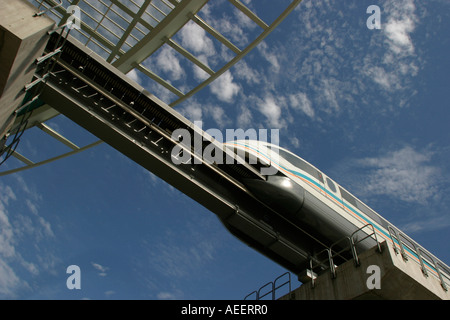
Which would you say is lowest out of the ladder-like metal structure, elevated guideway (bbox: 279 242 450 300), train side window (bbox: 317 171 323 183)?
elevated guideway (bbox: 279 242 450 300)

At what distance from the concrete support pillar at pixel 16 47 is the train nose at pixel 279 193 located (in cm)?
671

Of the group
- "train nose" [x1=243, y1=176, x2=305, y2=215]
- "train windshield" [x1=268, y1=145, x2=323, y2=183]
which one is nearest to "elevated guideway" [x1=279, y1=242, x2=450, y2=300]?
"train nose" [x1=243, y1=176, x2=305, y2=215]

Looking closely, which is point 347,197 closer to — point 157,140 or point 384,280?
point 384,280

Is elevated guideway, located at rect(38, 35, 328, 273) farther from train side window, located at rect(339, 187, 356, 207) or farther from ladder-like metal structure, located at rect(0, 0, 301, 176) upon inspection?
ladder-like metal structure, located at rect(0, 0, 301, 176)

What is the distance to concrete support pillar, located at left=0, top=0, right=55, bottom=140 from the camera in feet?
21.6

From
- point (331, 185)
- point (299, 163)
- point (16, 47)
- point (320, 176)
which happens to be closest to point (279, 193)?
point (299, 163)

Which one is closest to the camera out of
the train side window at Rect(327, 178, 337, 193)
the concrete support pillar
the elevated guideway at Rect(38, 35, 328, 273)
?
the concrete support pillar

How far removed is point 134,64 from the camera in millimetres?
17547

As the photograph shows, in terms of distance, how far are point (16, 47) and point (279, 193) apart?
809 centimetres

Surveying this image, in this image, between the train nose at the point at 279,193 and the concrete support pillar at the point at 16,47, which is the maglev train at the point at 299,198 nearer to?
the train nose at the point at 279,193

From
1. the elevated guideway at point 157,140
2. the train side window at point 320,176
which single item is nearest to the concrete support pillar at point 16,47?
the elevated guideway at point 157,140

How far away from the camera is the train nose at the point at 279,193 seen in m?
11.5

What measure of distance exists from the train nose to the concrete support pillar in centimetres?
671
